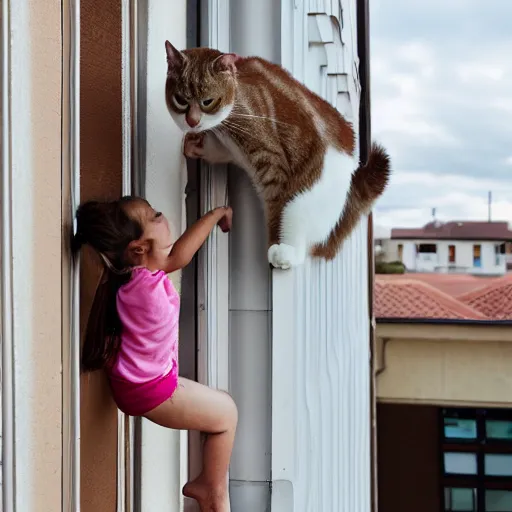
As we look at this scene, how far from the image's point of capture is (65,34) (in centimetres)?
62

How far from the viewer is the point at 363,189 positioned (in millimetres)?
969

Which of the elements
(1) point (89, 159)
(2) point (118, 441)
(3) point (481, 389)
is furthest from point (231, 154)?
(3) point (481, 389)

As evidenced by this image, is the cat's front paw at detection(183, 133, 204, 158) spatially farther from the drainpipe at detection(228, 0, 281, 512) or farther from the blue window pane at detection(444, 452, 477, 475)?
the blue window pane at detection(444, 452, 477, 475)

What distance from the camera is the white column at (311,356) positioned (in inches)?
37.9

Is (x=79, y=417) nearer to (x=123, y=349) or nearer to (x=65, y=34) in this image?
(x=123, y=349)

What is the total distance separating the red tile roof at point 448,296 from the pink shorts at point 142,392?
1.65m

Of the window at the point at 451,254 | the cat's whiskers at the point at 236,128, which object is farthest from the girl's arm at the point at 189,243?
the window at the point at 451,254

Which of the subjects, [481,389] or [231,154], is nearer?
[231,154]

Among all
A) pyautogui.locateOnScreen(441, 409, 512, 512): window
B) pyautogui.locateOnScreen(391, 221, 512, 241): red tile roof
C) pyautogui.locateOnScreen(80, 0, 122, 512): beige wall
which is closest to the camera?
pyautogui.locateOnScreen(80, 0, 122, 512): beige wall

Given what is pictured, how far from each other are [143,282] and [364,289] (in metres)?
1.26

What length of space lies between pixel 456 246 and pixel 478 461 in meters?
1.17

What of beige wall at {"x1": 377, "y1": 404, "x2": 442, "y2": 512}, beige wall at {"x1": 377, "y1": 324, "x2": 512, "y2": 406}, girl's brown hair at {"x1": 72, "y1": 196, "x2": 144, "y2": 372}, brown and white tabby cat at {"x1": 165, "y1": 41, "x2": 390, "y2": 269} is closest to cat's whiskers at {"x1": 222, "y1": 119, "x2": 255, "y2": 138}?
brown and white tabby cat at {"x1": 165, "y1": 41, "x2": 390, "y2": 269}

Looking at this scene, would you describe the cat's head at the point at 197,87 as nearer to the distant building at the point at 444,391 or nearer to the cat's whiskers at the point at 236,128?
the cat's whiskers at the point at 236,128

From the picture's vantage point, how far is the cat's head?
750mm
